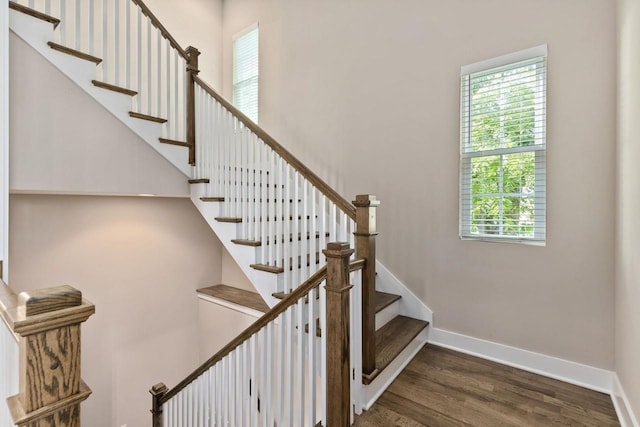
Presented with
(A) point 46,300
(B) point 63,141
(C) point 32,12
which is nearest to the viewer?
(A) point 46,300

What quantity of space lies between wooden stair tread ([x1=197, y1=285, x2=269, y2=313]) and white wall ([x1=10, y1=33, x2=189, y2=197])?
1.71 metres

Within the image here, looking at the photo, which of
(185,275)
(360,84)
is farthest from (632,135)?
(185,275)

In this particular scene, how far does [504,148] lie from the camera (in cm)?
255

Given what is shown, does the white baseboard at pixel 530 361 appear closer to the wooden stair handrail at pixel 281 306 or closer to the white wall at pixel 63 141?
the wooden stair handrail at pixel 281 306

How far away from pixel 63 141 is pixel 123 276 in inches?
72.3

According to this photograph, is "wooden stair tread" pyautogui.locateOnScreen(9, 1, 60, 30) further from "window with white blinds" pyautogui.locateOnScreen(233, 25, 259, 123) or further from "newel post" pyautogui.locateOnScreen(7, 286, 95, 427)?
"newel post" pyautogui.locateOnScreen(7, 286, 95, 427)

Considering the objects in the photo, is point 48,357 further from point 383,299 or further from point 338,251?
point 383,299

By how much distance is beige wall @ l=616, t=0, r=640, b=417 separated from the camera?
5.48 feet

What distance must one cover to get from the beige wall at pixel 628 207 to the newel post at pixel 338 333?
1.49 meters

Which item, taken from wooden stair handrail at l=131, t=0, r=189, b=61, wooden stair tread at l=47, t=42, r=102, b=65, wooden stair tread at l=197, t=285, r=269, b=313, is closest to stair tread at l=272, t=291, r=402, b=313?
wooden stair tread at l=197, t=285, r=269, b=313

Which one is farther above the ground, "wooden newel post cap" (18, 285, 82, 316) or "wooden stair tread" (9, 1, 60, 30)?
"wooden stair tread" (9, 1, 60, 30)

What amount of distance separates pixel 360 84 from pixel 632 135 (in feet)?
7.39

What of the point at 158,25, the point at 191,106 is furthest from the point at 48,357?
the point at 158,25

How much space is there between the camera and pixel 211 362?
7.62ft
